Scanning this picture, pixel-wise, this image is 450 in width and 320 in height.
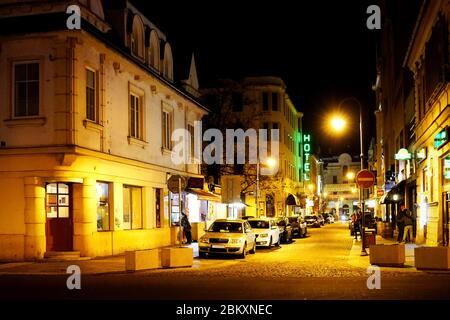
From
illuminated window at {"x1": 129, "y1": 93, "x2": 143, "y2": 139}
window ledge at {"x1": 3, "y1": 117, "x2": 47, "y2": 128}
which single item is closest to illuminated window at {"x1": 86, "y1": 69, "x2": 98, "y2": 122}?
window ledge at {"x1": 3, "y1": 117, "x2": 47, "y2": 128}

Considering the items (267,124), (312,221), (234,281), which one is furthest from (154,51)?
(312,221)

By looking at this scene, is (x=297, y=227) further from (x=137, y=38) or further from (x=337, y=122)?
(x=137, y=38)

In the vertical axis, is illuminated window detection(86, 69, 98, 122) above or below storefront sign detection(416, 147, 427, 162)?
above

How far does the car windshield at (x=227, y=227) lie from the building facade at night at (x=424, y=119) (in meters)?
8.02

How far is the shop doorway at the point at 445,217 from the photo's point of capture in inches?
949

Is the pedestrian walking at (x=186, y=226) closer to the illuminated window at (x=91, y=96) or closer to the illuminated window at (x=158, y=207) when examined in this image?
the illuminated window at (x=158, y=207)

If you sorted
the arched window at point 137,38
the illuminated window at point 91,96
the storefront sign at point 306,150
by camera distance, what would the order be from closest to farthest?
the illuminated window at point 91,96, the arched window at point 137,38, the storefront sign at point 306,150

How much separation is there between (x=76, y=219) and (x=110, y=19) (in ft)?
31.1

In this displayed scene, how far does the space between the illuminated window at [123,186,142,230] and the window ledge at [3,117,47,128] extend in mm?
5698

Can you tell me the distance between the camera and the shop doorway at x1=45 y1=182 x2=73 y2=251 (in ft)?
76.9

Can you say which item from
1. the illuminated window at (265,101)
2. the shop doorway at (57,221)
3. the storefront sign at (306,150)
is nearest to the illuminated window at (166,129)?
the shop doorway at (57,221)

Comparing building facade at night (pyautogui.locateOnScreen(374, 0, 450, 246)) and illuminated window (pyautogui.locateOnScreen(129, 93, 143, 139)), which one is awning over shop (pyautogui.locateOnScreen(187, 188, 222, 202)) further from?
building facade at night (pyautogui.locateOnScreen(374, 0, 450, 246))
